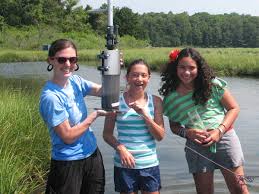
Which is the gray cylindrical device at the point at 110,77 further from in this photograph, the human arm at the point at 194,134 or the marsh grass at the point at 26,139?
the marsh grass at the point at 26,139

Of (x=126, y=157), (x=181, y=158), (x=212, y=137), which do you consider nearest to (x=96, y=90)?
(x=126, y=157)

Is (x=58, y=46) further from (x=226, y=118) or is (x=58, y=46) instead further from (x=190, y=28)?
(x=190, y=28)

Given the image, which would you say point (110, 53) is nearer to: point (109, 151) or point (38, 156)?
point (38, 156)

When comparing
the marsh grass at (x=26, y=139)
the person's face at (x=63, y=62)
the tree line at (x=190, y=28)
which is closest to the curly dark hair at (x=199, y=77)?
the person's face at (x=63, y=62)

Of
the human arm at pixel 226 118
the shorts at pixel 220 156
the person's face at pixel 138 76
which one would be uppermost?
the person's face at pixel 138 76

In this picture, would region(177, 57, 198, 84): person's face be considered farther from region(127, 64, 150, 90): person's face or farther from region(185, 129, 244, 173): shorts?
region(185, 129, 244, 173): shorts

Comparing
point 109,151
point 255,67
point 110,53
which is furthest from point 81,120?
point 255,67

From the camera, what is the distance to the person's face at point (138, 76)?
376 centimetres

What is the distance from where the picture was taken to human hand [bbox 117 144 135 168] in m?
3.67

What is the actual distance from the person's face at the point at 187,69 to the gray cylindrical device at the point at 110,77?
23.5 inches

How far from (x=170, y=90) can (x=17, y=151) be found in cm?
271

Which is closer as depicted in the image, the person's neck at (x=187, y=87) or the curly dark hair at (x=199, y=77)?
the curly dark hair at (x=199, y=77)

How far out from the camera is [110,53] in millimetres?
3520

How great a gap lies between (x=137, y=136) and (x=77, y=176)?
22.4 inches
